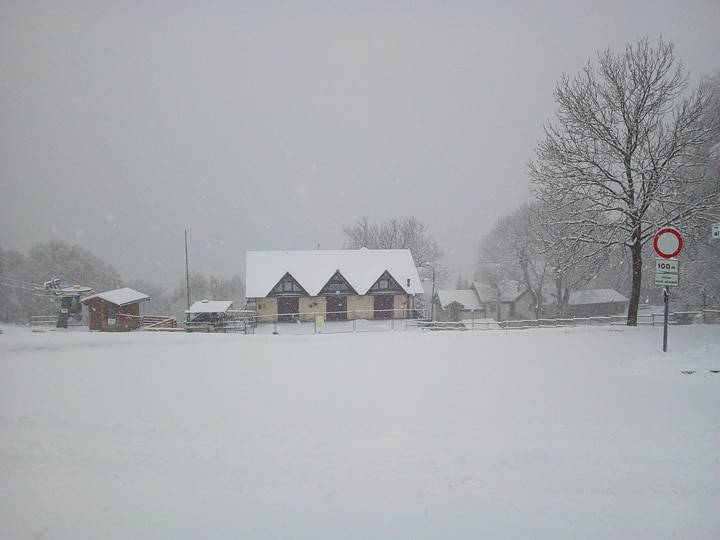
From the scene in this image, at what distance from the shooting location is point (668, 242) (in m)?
9.40

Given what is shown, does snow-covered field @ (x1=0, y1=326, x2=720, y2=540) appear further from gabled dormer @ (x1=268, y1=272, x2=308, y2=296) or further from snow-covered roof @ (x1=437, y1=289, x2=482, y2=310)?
snow-covered roof @ (x1=437, y1=289, x2=482, y2=310)

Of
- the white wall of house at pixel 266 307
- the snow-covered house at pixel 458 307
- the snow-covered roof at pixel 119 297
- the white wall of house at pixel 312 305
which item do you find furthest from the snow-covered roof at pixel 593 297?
the snow-covered roof at pixel 119 297

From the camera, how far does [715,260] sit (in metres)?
21.8

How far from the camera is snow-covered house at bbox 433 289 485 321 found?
162ft

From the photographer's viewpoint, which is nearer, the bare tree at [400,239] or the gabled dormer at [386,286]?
the gabled dormer at [386,286]

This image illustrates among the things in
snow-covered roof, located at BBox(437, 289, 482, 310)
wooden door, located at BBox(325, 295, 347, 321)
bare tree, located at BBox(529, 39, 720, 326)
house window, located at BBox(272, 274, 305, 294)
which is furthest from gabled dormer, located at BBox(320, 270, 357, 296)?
bare tree, located at BBox(529, 39, 720, 326)

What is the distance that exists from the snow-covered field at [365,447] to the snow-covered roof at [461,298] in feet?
133

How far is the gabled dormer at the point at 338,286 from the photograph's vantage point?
3531 cm

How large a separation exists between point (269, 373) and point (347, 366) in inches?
78.9

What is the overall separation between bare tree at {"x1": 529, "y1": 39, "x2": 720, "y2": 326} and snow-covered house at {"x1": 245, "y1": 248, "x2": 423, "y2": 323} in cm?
2113

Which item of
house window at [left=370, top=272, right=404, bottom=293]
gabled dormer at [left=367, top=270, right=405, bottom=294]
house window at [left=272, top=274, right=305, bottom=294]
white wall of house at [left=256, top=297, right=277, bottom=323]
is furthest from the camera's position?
house window at [left=370, top=272, right=404, bottom=293]

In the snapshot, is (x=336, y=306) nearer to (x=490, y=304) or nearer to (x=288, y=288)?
(x=288, y=288)

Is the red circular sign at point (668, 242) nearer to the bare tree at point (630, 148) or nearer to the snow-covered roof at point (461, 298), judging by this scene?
the bare tree at point (630, 148)

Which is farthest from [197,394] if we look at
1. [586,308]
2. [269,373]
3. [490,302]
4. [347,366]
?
[586,308]
